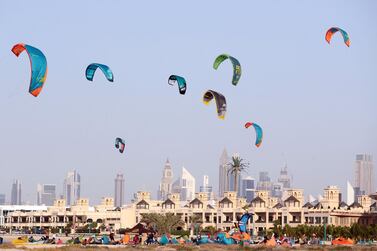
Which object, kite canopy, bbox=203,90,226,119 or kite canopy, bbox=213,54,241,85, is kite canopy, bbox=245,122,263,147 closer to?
kite canopy, bbox=203,90,226,119

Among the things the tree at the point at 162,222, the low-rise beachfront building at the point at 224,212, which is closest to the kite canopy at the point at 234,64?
the low-rise beachfront building at the point at 224,212

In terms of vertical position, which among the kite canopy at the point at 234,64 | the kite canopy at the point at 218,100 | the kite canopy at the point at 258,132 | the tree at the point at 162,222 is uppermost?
the kite canopy at the point at 234,64

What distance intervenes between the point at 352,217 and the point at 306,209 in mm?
4972

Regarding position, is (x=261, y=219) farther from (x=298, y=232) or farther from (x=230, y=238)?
(x=230, y=238)

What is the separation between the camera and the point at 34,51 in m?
41.8

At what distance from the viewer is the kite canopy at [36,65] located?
41.4 meters

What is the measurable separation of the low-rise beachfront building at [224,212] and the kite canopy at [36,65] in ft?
179

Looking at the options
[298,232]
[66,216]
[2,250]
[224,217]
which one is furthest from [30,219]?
[2,250]

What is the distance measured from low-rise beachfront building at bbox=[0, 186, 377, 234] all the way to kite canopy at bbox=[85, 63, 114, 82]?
150 feet

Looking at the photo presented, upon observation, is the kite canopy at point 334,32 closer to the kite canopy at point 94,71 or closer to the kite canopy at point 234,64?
the kite canopy at point 234,64

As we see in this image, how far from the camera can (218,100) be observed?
5522 cm

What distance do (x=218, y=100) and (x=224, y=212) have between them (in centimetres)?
5505

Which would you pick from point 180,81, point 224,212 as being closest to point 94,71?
point 180,81

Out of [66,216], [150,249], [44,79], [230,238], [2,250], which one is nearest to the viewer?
[44,79]
